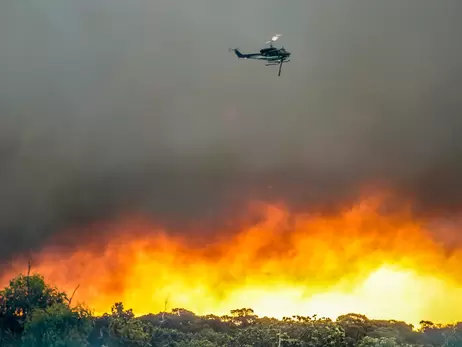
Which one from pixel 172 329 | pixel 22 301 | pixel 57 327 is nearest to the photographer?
pixel 57 327

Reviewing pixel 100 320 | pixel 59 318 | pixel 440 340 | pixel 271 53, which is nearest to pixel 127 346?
pixel 59 318

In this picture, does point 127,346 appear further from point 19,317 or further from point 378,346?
point 378,346

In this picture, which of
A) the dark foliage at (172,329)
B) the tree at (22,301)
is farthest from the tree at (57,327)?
the tree at (22,301)

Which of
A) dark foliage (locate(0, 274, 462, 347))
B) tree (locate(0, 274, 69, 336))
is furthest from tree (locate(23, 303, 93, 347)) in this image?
tree (locate(0, 274, 69, 336))

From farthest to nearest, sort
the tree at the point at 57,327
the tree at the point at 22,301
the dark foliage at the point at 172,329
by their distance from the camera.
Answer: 1. the tree at the point at 22,301
2. the dark foliage at the point at 172,329
3. the tree at the point at 57,327

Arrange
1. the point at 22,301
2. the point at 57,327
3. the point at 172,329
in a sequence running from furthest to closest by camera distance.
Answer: the point at 172,329 < the point at 22,301 < the point at 57,327

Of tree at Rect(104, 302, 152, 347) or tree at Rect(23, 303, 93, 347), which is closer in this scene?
tree at Rect(23, 303, 93, 347)

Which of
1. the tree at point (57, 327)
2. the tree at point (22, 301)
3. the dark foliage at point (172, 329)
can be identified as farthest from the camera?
the tree at point (22, 301)

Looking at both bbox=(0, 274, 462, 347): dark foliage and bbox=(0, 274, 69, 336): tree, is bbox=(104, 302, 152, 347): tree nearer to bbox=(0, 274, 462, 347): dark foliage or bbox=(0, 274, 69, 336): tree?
bbox=(0, 274, 462, 347): dark foliage

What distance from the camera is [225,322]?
375 feet

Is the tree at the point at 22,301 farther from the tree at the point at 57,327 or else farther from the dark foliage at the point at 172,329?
the tree at the point at 57,327

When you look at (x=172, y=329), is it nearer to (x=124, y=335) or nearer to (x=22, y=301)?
(x=124, y=335)

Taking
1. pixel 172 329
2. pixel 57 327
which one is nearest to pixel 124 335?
pixel 57 327

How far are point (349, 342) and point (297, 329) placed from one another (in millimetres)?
8530
